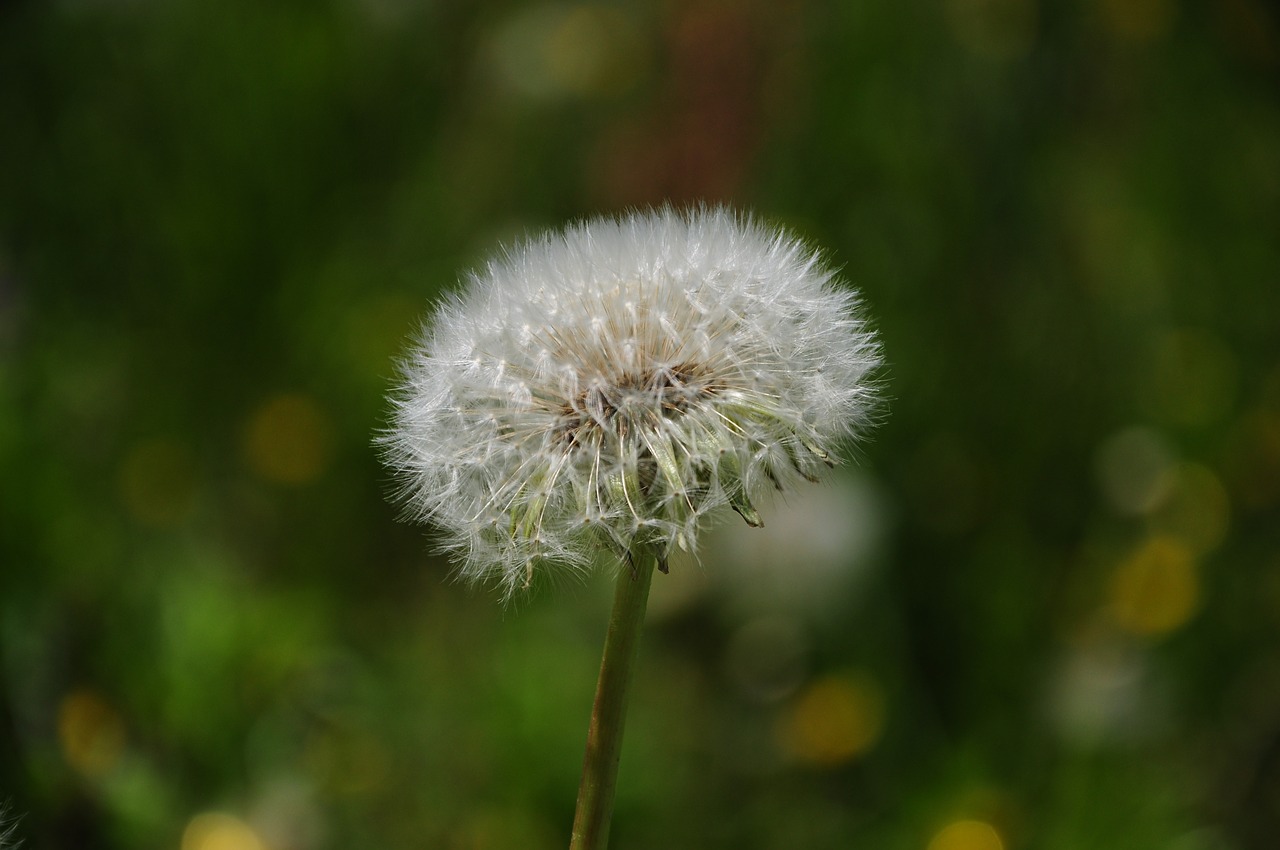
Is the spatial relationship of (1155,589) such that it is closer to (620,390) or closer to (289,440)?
(620,390)

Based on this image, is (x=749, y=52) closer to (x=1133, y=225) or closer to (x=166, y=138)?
(x=1133, y=225)

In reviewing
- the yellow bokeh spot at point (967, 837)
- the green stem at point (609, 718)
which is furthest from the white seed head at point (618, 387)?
the yellow bokeh spot at point (967, 837)

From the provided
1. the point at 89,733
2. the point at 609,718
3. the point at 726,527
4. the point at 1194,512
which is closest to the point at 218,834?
the point at 89,733

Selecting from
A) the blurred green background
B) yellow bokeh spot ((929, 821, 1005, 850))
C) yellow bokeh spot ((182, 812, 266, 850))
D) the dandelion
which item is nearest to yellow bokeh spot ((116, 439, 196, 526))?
the blurred green background

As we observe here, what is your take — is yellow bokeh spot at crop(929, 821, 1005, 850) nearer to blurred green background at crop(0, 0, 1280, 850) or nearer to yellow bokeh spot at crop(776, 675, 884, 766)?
blurred green background at crop(0, 0, 1280, 850)

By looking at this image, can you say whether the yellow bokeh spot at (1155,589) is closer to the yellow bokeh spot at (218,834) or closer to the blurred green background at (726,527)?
the blurred green background at (726,527)

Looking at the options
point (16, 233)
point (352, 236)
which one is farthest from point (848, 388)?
point (16, 233)
